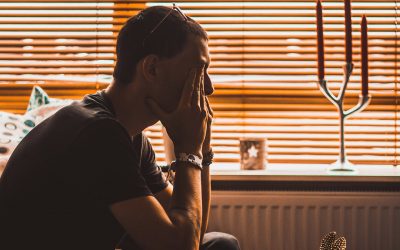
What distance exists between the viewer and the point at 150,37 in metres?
1.15

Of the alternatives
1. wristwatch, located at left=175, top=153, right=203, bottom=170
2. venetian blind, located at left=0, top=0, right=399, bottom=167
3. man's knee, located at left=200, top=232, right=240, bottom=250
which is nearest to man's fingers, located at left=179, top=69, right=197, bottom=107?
wristwatch, located at left=175, top=153, right=203, bottom=170

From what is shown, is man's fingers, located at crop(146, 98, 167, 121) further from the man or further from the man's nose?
the man's nose

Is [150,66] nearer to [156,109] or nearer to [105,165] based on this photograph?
[156,109]

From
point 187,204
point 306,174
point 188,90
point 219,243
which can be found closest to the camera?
point 187,204

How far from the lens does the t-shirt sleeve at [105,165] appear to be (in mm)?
1008

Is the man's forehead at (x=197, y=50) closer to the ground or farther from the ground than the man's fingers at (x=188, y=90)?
farther from the ground

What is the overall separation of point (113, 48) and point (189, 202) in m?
1.38

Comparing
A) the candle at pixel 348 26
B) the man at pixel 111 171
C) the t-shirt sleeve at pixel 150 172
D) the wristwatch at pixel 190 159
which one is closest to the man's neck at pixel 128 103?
the man at pixel 111 171

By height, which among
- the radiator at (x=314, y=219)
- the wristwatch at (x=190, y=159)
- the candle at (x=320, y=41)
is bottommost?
the radiator at (x=314, y=219)

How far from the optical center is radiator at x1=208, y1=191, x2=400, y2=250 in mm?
2092

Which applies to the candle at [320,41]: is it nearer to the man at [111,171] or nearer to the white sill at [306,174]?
the white sill at [306,174]

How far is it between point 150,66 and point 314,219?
1.18 meters

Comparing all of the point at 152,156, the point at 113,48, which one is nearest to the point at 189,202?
the point at 152,156

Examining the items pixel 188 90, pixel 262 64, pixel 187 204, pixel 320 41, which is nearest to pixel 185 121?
pixel 188 90
